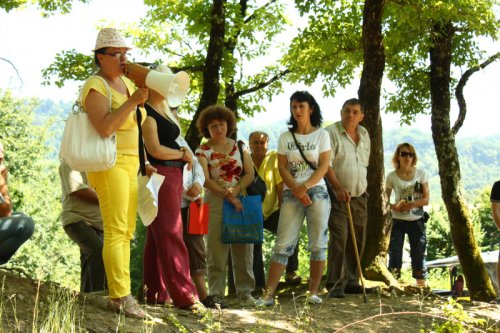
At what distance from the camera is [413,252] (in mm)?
12398

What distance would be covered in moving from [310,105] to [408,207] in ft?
10.6

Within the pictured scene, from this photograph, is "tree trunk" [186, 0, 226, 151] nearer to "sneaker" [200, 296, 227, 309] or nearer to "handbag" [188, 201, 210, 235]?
"handbag" [188, 201, 210, 235]

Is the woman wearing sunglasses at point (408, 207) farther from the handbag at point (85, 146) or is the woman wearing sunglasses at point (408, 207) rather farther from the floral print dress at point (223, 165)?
the handbag at point (85, 146)

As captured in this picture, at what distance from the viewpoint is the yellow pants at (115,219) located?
6.91 m

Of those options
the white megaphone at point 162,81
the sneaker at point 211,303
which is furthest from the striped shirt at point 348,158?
the white megaphone at point 162,81

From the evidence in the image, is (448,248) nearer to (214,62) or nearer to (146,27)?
(146,27)

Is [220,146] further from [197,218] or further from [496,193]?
[496,193]

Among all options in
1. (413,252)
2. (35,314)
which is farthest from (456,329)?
(413,252)

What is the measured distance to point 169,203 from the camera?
25.8ft

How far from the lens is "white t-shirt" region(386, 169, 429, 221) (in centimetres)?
1219

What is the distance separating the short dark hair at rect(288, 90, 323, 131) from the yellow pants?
292cm

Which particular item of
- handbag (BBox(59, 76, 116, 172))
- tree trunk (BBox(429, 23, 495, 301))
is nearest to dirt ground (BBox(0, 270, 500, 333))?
handbag (BBox(59, 76, 116, 172))

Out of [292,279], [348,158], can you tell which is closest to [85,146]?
[348,158]

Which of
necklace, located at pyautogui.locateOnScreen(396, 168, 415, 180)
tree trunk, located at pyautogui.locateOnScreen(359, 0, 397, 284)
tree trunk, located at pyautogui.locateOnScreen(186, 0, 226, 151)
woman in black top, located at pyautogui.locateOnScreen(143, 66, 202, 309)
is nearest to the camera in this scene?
woman in black top, located at pyautogui.locateOnScreen(143, 66, 202, 309)
